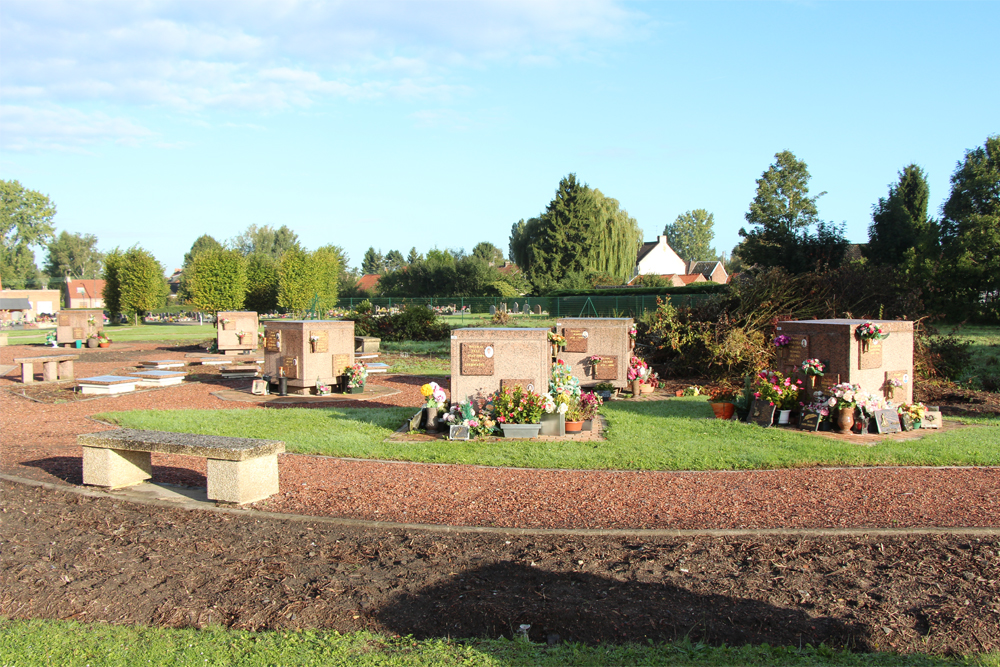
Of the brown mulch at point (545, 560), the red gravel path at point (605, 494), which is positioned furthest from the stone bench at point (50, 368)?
the brown mulch at point (545, 560)

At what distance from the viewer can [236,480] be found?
6727 millimetres

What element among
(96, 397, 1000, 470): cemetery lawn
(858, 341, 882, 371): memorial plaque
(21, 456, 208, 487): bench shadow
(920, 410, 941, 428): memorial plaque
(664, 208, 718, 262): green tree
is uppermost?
(664, 208, 718, 262): green tree

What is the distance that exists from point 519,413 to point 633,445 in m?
1.69

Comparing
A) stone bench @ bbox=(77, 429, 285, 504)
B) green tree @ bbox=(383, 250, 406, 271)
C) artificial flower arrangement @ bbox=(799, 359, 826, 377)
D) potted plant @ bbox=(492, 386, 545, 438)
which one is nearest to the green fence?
artificial flower arrangement @ bbox=(799, 359, 826, 377)

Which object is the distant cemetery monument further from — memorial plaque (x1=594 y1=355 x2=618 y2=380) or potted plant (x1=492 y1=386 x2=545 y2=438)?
potted plant (x1=492 y1=386 x2=545 y2=438)

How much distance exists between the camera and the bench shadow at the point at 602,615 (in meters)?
3.98

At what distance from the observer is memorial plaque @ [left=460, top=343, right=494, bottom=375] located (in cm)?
1068

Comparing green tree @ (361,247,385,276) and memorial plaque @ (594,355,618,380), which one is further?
green tree @ (361,247,385,276)

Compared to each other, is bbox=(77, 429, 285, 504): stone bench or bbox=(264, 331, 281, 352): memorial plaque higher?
bbox=(264, 331, 281, 352): memorial plaque

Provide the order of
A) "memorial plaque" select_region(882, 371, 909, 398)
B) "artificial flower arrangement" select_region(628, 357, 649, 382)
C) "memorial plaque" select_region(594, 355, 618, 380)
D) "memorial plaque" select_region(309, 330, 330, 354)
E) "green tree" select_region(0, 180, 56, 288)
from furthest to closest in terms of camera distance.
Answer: "green tree" select_region(0, 180, 56, 288) < "memorial plaque" select_region(309, 330, 330, 354) < "artificial flower arrangement" select_region(628, 357, 649, 382) < "memorial plaque" select_region(594, 355, 618, 380) < "memorial plaque" select_region(882, 371, 909, 398)

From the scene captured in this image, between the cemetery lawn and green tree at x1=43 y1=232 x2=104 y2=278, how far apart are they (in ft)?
409

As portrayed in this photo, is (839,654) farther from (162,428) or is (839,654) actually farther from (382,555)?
(162,428)

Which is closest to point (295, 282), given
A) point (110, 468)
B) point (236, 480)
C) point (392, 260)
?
point (110, 468)

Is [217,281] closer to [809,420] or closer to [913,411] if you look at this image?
[809,420]
